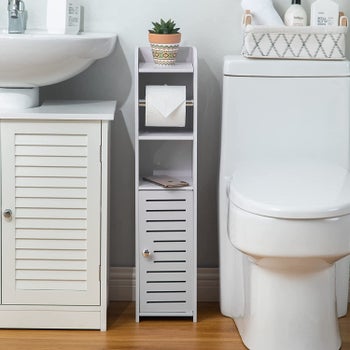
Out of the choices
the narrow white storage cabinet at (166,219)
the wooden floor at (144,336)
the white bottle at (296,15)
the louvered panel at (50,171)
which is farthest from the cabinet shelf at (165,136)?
the wooden floor at (144,336)

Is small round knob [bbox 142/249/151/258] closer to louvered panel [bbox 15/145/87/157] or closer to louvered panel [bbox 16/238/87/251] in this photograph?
louvered panel [bbox 16/238/87/251]

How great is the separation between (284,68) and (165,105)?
38cm

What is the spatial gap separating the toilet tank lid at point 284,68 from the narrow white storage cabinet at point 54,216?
409mm

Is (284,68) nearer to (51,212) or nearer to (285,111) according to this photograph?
(285,111)

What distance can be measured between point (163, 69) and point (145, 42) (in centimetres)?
22

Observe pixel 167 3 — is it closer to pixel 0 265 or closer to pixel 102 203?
pixel 102 203

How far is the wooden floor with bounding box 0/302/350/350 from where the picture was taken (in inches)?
105

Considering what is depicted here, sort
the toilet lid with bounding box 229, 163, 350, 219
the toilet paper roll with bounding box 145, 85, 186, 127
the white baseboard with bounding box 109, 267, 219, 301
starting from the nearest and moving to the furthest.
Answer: the toilet lid with bounding box 229, 163, 350, 219 → the toilet paper roll with bounding box 145, 85, 186, 127 → the white baseboard with bounding box 109, 267, 219, 301

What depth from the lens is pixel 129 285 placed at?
3.06 m

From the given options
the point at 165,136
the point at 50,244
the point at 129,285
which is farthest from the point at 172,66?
the point at 129,285

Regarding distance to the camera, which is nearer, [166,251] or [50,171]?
[50,171]

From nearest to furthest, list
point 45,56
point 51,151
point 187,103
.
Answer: point 45,56 < point 51,151 < point 187,103

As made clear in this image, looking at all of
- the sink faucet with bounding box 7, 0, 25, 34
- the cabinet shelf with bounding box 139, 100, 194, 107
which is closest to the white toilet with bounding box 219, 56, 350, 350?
the cabinet shelf with bounding box 139, 100, 194, 107

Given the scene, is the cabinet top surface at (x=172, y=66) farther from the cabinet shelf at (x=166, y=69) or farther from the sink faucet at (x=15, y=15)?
the sink faucet at (x=15, y=15)
